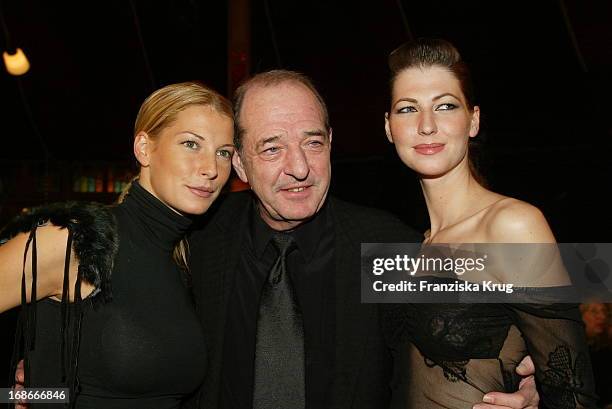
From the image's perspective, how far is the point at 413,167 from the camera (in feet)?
5.87

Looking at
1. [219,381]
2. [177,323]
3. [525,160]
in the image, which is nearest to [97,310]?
[177,323]

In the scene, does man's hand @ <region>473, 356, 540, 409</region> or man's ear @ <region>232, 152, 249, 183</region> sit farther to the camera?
man's ear @ <region>232, 152, 249, 183</region>

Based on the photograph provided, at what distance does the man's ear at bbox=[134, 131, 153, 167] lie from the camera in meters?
1.86

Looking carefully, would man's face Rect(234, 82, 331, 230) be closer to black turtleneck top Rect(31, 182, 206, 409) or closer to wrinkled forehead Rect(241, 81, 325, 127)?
wrinkled forehead Rect(241, 81, 325, 127)

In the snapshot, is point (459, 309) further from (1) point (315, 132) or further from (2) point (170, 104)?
(2) point (170, 104)

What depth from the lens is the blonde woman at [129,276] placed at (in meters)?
1.58

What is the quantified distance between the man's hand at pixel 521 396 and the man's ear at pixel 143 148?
4.32 ft

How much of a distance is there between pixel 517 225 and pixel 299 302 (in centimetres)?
78

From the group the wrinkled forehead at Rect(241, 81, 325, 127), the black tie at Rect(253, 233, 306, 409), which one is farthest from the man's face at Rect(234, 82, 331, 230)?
the black tie at Rect(253, 233, 306, 409)

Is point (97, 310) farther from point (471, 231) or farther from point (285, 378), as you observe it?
point (471, 231)

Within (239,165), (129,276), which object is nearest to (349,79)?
(239,165)

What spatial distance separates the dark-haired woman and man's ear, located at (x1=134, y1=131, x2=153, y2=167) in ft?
2.75

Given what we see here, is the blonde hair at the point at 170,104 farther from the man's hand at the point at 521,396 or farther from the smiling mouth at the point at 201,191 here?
the man's hand at the point at 521,396

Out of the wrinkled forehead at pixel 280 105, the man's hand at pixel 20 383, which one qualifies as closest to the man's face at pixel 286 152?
the wrinkled forehead at pixel 280 105
